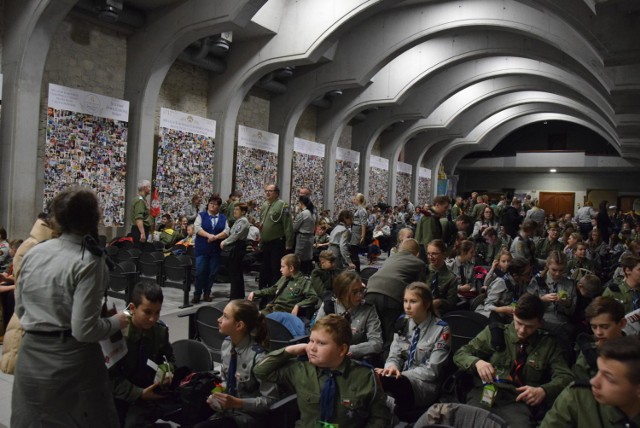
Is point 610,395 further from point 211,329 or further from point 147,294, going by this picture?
point 211,329

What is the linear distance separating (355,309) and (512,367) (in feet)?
3.87

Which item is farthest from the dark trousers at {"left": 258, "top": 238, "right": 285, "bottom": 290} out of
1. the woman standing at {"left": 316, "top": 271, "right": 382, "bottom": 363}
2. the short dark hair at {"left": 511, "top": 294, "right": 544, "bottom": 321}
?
the short dark hair at {"left": 511, "top": 294, "right": 544, "bottom": 321}

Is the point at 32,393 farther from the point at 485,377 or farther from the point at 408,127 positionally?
the point at 408,127

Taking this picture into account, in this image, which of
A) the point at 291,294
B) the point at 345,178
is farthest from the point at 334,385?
the point at 345,178

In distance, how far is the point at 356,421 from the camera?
2.32 m

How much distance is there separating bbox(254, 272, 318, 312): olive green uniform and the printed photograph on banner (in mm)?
13012

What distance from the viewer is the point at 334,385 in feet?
7.73

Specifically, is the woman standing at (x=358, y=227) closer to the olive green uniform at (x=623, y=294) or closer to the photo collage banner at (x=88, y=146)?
the photo collage banner at (x=88, y=146)

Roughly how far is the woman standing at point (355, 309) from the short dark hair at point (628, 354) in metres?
1.79

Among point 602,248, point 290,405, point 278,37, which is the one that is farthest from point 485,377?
point 278,37

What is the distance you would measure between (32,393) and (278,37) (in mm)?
10854

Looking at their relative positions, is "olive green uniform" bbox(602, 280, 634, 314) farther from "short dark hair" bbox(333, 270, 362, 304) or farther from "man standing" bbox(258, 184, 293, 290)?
"man standing" bbox(258, 184, 293, 290)

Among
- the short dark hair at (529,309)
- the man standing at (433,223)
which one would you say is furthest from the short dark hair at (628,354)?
the man standing at (433,223)

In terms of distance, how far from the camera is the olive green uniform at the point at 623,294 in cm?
431
